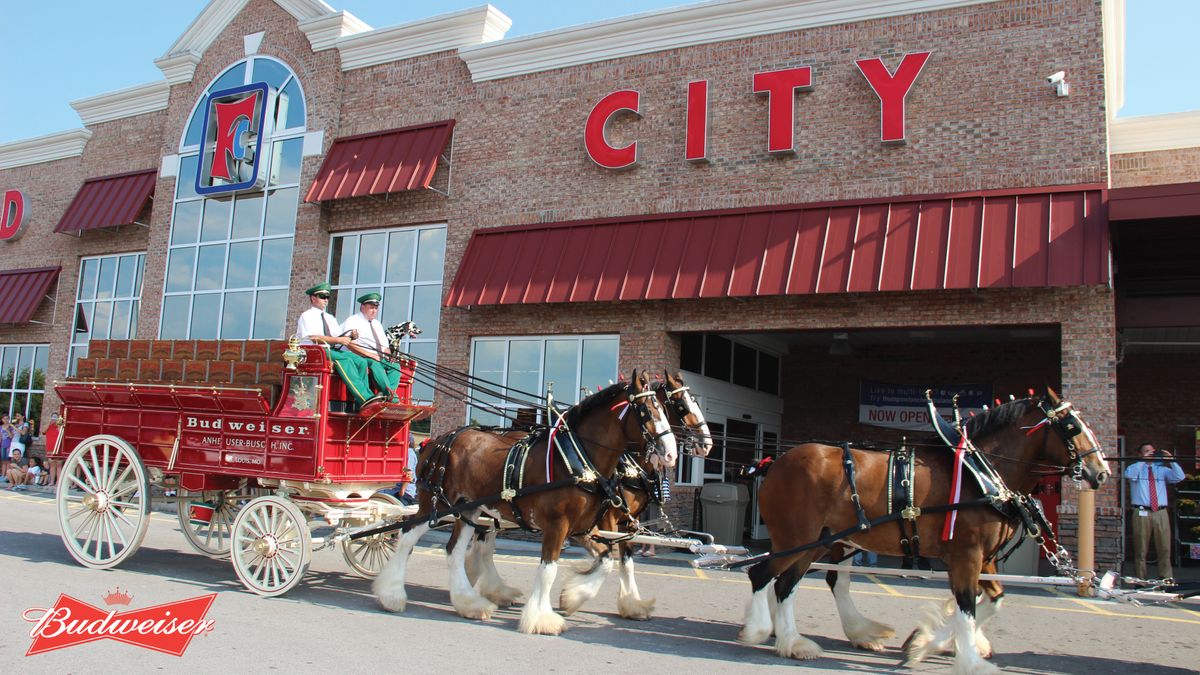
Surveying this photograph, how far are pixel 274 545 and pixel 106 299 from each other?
59.0ft

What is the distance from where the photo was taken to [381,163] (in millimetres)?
18328

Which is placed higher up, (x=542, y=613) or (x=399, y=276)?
(x=399, y=276)

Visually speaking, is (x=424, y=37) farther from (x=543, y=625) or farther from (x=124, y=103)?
(x=543, y=625)

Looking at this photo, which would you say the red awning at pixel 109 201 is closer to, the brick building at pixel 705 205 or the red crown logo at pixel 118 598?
the brick building at pixel 705 205

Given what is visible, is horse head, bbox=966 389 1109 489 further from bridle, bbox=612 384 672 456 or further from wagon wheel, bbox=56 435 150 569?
wagon wheel, bbox=56 435 150 569

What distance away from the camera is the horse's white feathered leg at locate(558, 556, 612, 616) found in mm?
8383

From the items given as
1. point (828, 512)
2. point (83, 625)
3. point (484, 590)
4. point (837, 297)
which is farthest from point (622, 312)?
point (83, 625)

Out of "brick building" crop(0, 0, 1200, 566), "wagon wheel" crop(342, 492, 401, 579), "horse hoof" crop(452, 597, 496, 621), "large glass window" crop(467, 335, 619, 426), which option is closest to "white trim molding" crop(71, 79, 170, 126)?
"brick building" crop(0, 0, 1200, 566)

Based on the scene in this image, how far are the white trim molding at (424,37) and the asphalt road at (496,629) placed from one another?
11.1 meters

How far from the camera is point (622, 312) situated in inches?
629

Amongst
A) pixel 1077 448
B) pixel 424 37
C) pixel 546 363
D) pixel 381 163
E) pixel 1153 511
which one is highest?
pixel 424 37

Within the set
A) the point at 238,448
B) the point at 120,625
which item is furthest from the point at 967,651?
the point at 238,448

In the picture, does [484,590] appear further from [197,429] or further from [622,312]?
[622,312]

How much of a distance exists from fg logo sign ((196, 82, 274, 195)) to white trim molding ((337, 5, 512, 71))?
8.17 ft
